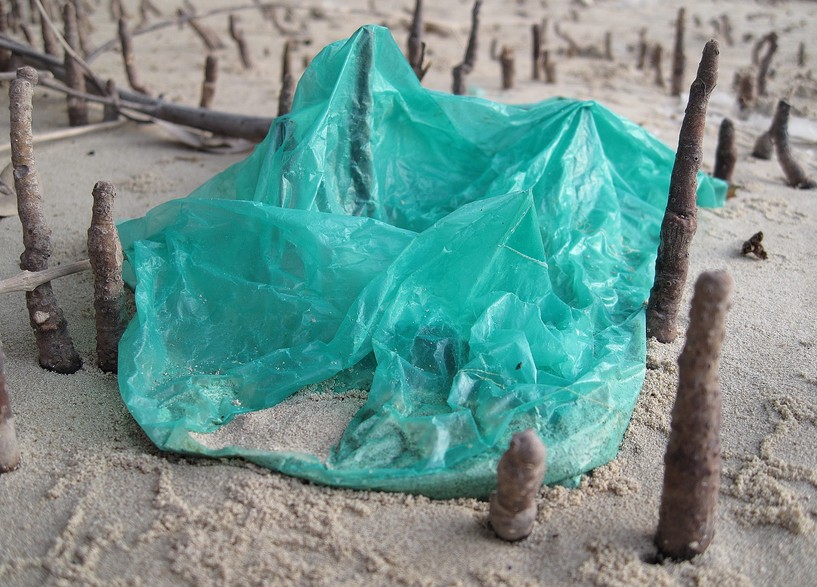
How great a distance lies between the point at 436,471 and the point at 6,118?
14.3ft

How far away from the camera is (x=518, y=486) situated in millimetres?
1887

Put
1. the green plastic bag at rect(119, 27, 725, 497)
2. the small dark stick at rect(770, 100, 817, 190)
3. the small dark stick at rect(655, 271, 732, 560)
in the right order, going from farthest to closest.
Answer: the small dark stick at rect(770, 100, 817, 190)
the green plastic bag at rect(119, 27, 725, 497)
the small dark stick at rect(655, 271, 732, 560)

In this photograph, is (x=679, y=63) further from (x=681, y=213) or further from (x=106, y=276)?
(x=106, y=276)

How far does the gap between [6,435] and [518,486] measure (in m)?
1.49

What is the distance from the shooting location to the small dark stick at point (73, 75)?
479 cm

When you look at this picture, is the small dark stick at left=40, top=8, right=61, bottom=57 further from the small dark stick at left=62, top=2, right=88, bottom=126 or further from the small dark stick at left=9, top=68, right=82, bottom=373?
the small dark stick at left=9, top=68, right=82, bottom=373

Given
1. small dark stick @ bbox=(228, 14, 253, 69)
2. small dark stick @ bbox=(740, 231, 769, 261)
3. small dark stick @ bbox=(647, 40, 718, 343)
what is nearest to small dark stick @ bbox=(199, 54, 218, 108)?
small dark stick @ bbox=(228, 14, 253, 69)

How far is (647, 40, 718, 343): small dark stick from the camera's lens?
2717mm

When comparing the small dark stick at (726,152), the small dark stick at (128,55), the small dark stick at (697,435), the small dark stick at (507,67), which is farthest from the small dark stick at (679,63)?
the small dark stick at (697,435)

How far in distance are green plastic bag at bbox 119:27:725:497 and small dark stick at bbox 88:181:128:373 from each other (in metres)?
0.08

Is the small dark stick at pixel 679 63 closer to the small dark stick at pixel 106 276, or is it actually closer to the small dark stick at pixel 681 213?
the small dark stick at pixel 681 213

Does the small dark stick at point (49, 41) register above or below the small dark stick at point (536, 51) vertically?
above

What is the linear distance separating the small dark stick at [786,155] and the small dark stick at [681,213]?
1965mm

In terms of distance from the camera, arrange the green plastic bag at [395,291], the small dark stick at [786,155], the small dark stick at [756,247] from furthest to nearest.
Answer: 1. the small dark stick at [786,155]
2. the small dark stick at [756,247]
3. the green plastic bag at [395,291]
